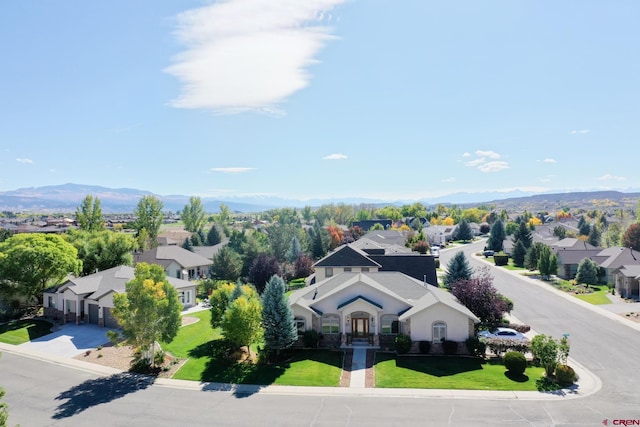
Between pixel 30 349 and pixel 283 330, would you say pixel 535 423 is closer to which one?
pixel 283 330

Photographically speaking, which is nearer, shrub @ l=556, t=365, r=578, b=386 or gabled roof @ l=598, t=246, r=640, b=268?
shrub @ l=556, t=365, r=578, b=386

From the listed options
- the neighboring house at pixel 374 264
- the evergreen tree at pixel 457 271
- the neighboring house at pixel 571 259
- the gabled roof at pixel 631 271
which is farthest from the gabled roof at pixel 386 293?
the neighboring house at pixel 571 259

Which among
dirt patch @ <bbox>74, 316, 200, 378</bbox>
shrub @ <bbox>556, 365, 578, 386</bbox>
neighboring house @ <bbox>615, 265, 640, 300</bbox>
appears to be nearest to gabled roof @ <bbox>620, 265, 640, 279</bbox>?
neighboring house @ <bbox>615, 265, 640, 300</bbox>

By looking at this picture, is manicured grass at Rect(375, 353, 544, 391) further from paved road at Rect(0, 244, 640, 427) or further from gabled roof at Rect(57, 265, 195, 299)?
gabled roof at Rect(57, 265, 195, 299)

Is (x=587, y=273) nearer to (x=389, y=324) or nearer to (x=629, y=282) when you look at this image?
(x=629, y=282)

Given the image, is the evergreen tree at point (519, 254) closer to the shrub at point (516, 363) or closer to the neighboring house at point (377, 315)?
the neighboring house at point (377, 315)

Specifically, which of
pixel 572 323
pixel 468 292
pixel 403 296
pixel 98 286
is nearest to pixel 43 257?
pixel 98 286
